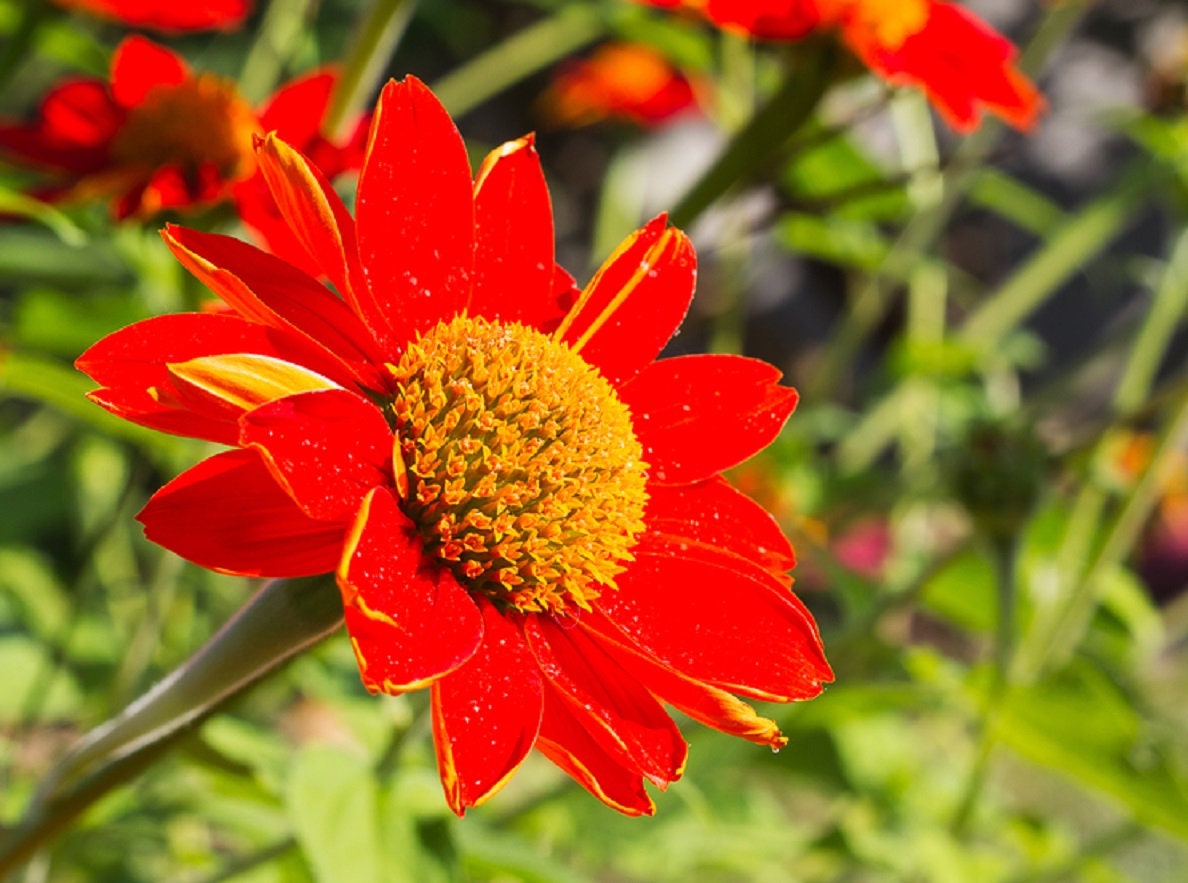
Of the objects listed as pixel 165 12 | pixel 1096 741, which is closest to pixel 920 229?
pixel 1096 741

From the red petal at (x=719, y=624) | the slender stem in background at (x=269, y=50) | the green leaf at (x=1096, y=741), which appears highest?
the red petal at (x=719, y=624)

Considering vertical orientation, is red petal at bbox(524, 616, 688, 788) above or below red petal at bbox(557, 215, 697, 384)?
below

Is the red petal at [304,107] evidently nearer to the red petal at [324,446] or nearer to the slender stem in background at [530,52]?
the red petal at [324,446]

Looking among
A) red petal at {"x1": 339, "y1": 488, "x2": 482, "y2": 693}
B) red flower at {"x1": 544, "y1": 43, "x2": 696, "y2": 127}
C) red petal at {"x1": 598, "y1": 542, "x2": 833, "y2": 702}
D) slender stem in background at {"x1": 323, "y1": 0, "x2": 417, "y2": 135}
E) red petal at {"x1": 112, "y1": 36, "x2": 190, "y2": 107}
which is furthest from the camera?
red flower at {"x1": 544, "y1": 43, "x2": 696, "y2": 127}

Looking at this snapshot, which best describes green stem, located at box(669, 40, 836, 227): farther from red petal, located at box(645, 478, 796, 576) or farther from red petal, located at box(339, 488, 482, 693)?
red petal, located at box(339, 488, 482, 693)

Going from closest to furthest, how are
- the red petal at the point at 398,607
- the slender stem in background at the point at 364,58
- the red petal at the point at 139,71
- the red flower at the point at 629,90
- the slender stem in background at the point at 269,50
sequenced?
the red petal at the point at 398,607, the slender stem in background at the point at 364,58, the red petal at the point at 139,71, the slender stem in background at the point at 269,50, the red flower at the point at 629,90

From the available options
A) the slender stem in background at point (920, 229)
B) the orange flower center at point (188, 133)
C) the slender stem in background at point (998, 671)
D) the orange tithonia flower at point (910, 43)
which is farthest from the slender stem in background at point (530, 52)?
the slender stem in background at point (998, 671)

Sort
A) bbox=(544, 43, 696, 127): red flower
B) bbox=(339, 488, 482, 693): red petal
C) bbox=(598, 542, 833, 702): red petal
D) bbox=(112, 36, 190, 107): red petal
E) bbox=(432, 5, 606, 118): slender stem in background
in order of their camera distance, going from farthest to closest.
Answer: bbox=(544, 43, 696, 127): red flower
bbox=(432, 5, 606, 118): slender stem in background
bbox=(112, 36, 190, 107): red petal
bbox=(598, 542, 833, 702): red petal
bbox=(339, 488, 482, 693): red petal

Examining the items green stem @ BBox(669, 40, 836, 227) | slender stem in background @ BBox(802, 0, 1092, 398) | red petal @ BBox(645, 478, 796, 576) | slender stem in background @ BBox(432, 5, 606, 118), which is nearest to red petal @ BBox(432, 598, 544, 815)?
red petal @ BBox(645, 478, 796, 576)

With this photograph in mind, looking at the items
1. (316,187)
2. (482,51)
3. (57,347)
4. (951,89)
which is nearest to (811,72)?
(951,89)
